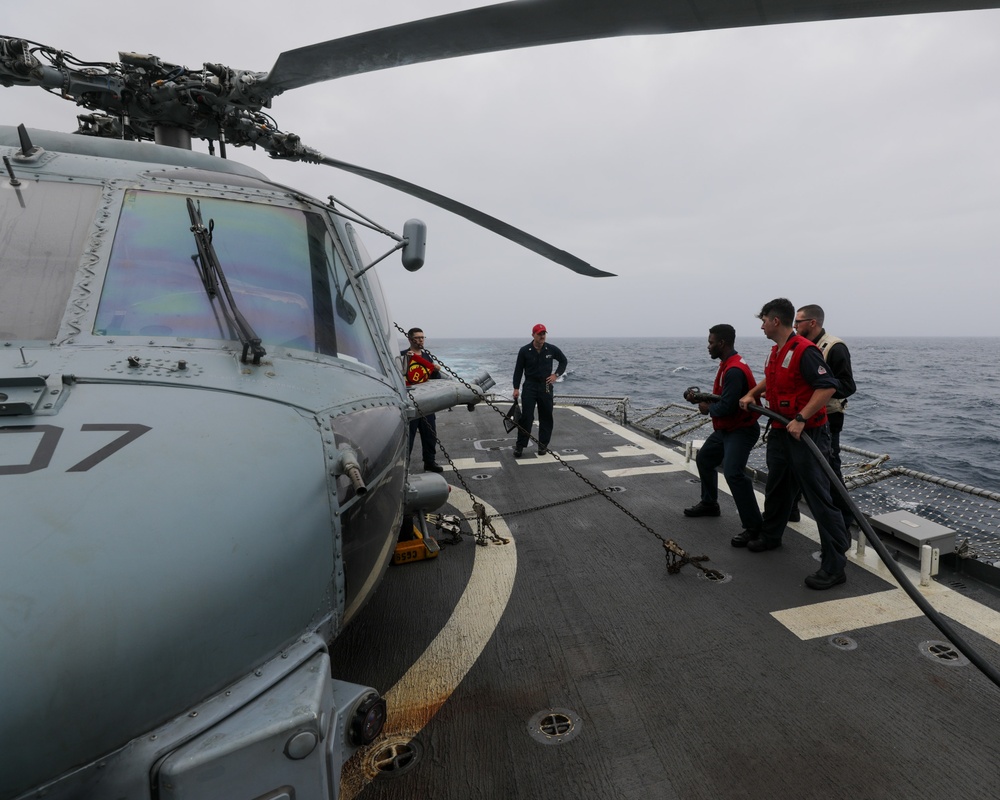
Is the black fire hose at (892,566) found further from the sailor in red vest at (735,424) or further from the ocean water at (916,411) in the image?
the ocean water at (916,411)

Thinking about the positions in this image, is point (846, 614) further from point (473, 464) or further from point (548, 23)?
point (473, 464)

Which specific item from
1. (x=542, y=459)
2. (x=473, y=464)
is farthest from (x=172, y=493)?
(x=542, y=459)

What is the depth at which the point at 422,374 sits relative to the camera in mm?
6570

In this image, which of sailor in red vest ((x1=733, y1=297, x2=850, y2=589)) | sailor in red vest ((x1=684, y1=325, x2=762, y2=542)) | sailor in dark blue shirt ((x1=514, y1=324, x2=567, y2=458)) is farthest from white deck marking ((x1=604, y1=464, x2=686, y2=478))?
sailor in red vest ((x1=733, y1=297, x2=850, y2=589))

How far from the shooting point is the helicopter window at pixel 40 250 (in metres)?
2.01

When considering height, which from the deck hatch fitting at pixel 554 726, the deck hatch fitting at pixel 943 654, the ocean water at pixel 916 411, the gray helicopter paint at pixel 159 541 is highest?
the gray helicopter paint at pixel 159 541

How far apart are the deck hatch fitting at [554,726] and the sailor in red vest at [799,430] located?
218cm

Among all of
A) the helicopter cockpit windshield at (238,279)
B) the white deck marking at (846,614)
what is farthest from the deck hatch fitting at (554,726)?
the helicopter cockpit windshield at (238,279)

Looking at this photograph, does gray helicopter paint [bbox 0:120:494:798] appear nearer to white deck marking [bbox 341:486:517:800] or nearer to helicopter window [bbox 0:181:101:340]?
helicopter window [bbox 0:181:101:340]

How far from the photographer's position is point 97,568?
117 cm

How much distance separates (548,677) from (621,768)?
0.66 metres

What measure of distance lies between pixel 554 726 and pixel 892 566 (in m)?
1.91

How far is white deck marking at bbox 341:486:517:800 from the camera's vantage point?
95.3 inches

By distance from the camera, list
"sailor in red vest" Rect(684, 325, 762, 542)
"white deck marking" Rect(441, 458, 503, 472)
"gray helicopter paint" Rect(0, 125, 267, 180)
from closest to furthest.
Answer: "gray helicopter paint" Rect(0, 125, 267, 180) → "sailor in red vest" Rect(684, 325, 762, 542) → "white deck marking" Rect(441, 458, 503, 472)
